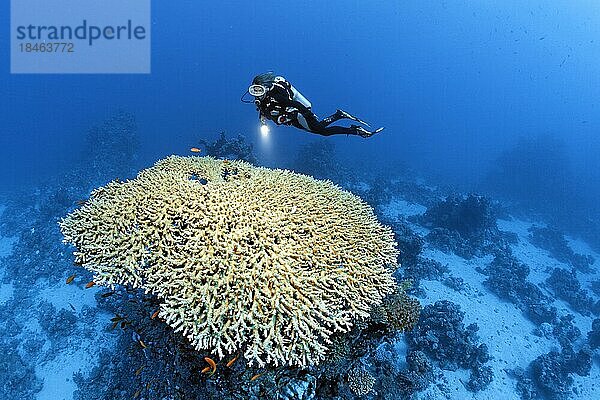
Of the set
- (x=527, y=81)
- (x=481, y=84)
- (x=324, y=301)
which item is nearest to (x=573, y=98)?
(x=527, y=81)

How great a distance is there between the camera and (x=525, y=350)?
12.2m

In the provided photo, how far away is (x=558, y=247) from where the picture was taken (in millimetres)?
22812

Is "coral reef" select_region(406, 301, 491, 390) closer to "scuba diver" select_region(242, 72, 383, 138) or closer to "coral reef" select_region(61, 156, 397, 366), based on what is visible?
"coral reef" select_region(61, 156, 397, 366)

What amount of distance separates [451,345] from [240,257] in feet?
33.1

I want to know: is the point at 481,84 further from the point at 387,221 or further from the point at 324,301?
the point at 324,301

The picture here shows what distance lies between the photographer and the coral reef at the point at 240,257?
3.63 meters

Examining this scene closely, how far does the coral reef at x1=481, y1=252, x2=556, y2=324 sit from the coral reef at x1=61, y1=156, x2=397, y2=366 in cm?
1276

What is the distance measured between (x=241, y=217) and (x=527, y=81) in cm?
16929

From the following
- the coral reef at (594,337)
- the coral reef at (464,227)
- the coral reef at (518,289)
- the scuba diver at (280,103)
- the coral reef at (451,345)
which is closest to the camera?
the scuba diver at (280,103)

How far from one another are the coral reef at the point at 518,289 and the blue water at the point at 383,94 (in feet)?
7.84

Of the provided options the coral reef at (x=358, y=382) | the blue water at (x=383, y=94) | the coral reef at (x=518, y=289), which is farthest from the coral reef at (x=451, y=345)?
the coral reef at (x=358, y=382)

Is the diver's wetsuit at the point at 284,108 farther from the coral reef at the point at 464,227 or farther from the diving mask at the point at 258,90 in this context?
the coral reef at the point at 464,227

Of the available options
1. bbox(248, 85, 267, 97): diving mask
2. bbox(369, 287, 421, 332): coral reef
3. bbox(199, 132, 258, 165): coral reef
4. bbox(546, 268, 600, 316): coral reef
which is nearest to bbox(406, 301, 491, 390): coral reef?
bbox(369, 287, 421, 332): coral reef

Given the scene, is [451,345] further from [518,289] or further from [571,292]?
[571,292]
